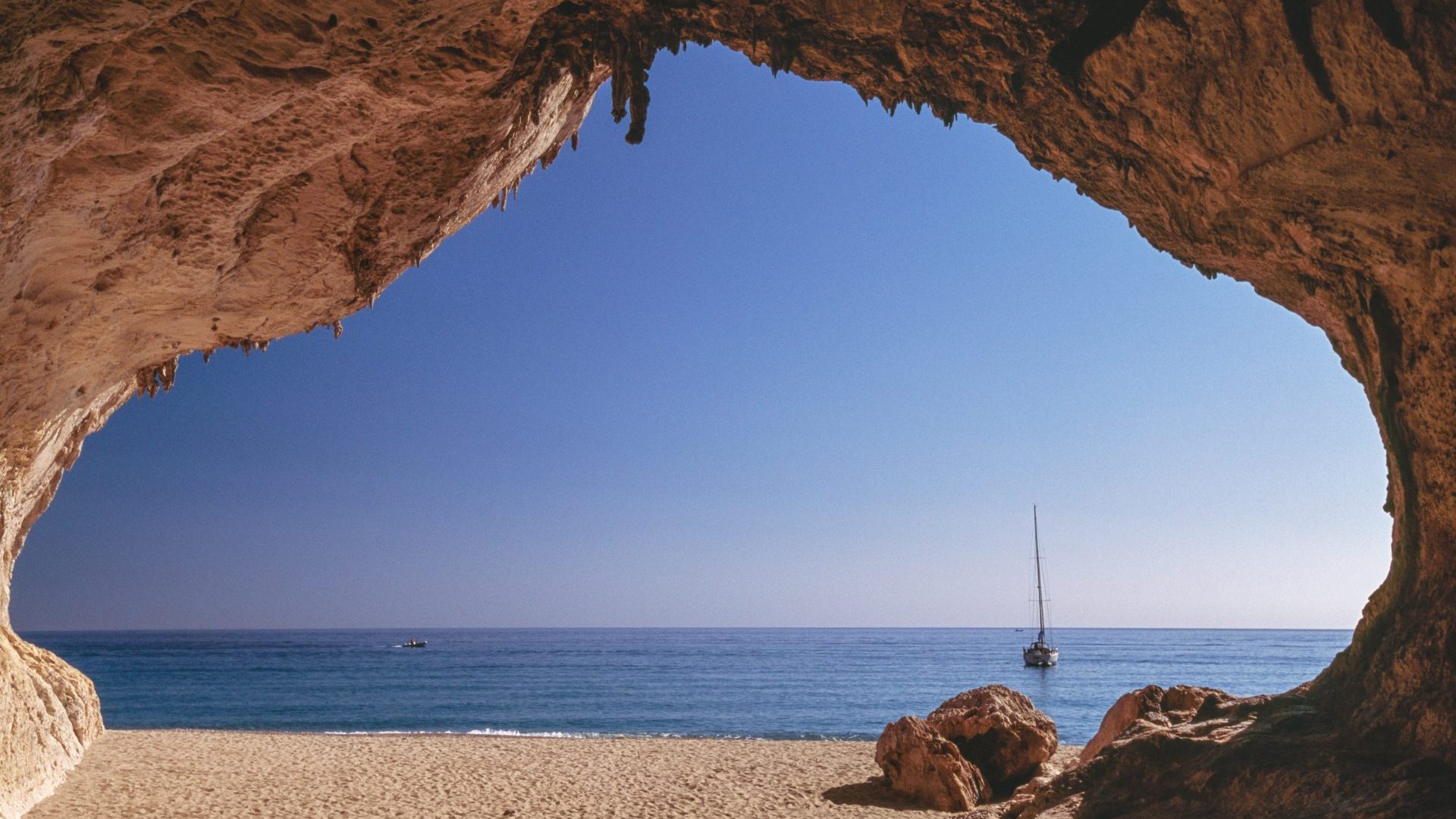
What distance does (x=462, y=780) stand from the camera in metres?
12.4

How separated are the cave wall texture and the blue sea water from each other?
2063 centimetres

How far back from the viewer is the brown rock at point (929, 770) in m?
10.5

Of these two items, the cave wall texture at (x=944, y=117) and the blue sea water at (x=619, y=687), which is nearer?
the cave wall texture at (x=944, y=117)

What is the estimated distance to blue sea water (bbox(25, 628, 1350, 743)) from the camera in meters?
28.5

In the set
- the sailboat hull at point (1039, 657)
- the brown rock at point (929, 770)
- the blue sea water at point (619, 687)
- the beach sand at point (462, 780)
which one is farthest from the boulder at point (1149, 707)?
the sailboat hull at point (1039, 657)

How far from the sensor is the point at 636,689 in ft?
130

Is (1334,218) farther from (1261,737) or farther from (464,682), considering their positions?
(464,682)

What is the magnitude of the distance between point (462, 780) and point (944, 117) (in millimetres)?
12165

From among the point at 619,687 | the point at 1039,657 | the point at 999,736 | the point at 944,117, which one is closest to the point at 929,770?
the point at 999,736

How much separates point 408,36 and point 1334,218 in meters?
5.74

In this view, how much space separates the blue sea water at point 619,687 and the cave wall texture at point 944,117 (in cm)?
2063

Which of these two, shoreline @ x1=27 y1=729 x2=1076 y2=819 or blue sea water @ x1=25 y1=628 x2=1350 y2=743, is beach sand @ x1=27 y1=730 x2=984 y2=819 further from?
blue sea water @ x1=25 y1=628 x2=1350 y2=743

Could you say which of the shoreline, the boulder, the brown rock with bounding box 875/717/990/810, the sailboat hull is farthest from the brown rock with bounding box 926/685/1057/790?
the sailboat hull

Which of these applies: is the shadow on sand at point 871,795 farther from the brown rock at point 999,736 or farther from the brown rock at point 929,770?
the brown rock at point 999,736
